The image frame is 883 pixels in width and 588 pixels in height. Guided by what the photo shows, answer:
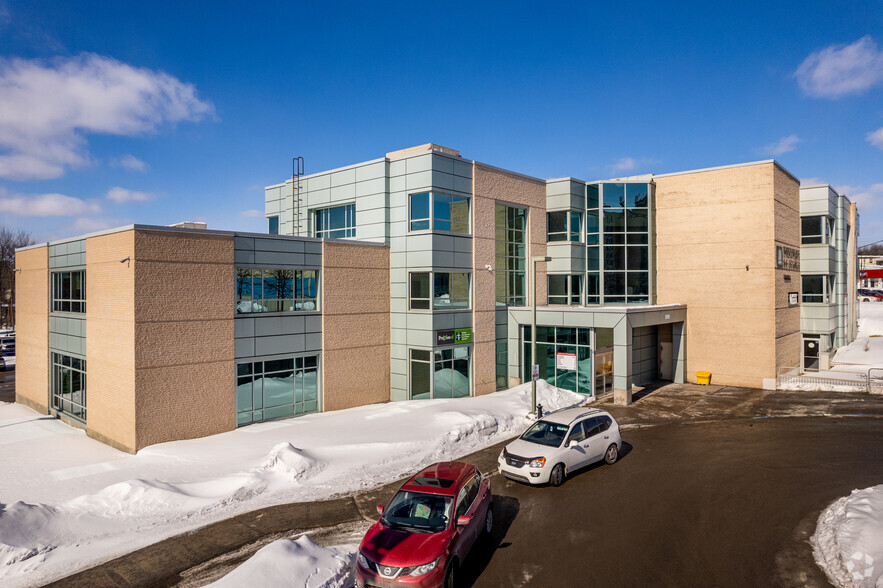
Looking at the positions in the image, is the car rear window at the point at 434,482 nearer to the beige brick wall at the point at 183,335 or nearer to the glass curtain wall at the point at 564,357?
the beige brick wall at the point at 183,335

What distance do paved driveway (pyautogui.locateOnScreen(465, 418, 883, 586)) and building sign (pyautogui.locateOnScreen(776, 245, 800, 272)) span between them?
12.3 metres

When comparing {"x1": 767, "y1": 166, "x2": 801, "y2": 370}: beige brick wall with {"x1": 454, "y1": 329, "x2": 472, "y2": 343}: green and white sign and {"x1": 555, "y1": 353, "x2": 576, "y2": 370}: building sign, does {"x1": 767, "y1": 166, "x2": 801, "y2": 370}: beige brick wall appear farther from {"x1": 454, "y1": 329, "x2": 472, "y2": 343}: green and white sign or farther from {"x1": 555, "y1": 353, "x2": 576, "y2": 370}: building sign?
{"x1": 454, "y1": 329, "x2": 472, "y2": 343}: green and white sign

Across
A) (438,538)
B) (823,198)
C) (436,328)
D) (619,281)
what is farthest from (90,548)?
(823,198)

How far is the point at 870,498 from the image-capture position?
12.1 metres

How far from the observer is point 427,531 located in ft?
30.3

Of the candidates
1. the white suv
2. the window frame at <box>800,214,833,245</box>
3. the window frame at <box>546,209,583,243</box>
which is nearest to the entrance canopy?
the window frame at <box>546,209,583,243</box>

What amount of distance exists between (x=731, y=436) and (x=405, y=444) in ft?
39.9

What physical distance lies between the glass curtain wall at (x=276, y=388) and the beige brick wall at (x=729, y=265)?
70.0ft

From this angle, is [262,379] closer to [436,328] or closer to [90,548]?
[436,328]

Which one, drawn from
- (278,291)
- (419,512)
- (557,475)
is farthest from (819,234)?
(419,512)

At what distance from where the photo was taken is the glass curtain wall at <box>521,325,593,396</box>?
84.1 feet

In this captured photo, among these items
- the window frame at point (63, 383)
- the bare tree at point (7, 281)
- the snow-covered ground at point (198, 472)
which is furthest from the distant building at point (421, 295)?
the bare tree at point (7, 281)

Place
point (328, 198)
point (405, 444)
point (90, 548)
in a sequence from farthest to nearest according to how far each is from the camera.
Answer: point (328, 198)
point (405, 444)
point (90, 548)

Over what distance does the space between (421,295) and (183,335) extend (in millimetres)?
10366
